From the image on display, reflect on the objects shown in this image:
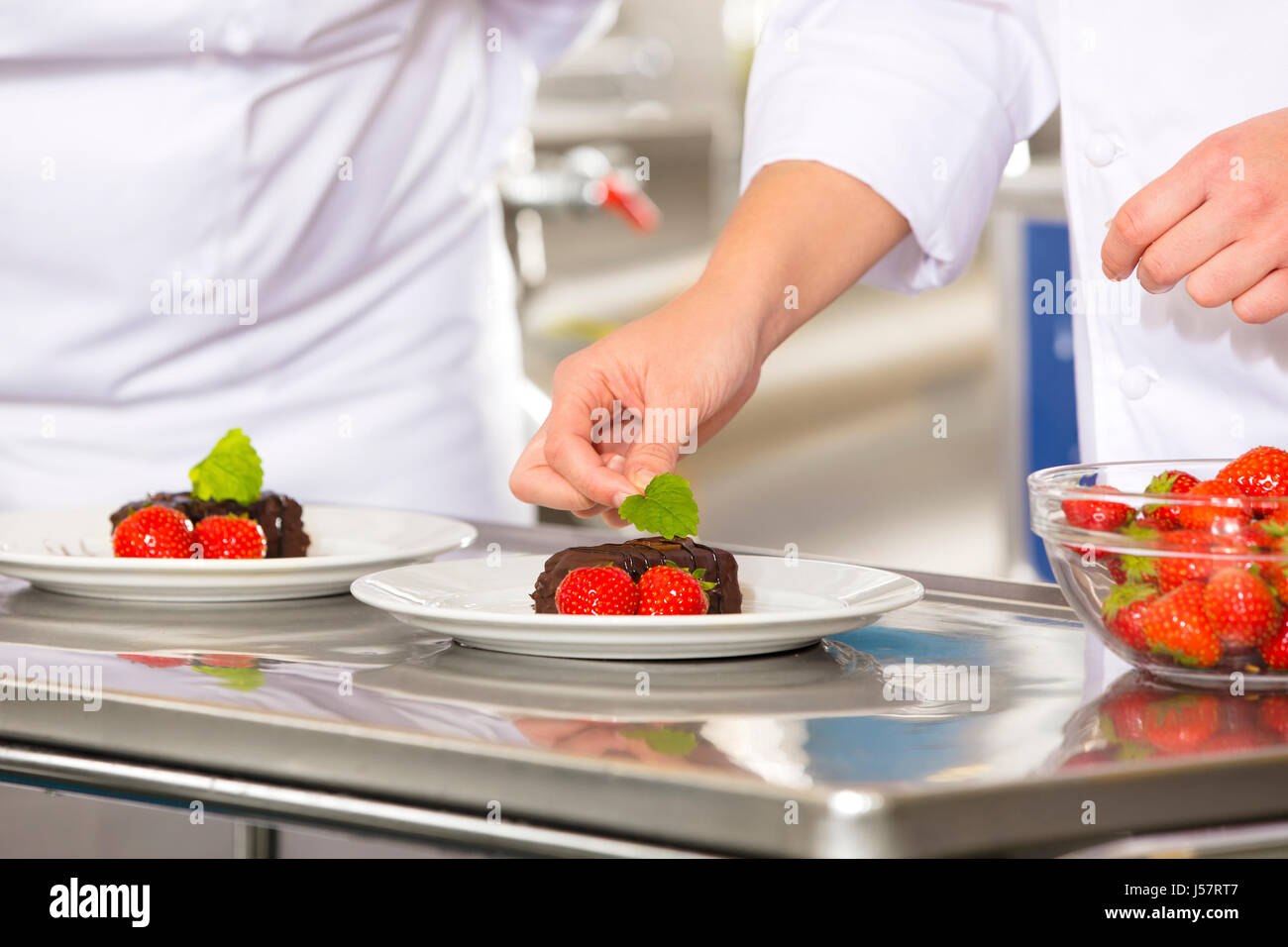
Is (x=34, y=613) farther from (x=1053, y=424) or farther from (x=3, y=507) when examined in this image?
(x=1053, y=424)

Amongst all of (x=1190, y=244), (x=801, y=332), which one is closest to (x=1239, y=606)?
(x=1190, y=244)

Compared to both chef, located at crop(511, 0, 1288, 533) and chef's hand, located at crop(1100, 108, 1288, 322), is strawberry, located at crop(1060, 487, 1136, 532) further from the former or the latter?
chef, located at crop(511, 0, 1288, 533)

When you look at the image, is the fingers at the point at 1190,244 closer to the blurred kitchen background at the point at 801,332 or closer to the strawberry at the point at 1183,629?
the strawberry at the point at 1183,629

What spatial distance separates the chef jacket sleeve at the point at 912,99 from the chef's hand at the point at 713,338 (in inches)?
1.1

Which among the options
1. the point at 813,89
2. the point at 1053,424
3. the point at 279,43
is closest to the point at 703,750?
the point at 813,89

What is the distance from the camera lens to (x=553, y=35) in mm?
1733

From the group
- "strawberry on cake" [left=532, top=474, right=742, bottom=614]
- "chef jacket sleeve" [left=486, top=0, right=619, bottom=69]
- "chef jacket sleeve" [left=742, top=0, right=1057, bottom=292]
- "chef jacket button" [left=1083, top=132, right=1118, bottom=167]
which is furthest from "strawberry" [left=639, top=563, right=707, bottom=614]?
"chef jacket sleeve" [left=486, top=0, right=619, bottom=69]

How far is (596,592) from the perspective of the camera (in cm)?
80

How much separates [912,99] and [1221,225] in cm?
37

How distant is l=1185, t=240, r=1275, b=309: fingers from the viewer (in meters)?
0.85

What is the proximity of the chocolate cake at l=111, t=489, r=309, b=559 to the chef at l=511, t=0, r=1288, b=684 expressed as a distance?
18 cm

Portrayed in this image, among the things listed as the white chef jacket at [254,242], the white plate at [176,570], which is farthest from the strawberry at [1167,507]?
the white chef jacket at [254,242]

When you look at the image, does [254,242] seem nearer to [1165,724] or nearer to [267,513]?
[267,513]

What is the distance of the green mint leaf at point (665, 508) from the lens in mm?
862
